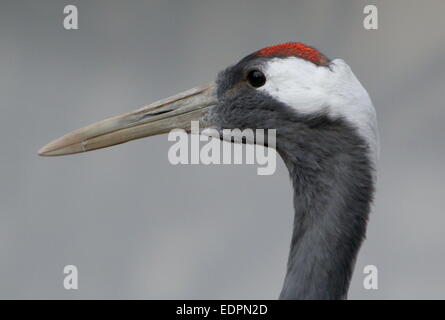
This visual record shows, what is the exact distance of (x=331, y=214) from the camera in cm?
173

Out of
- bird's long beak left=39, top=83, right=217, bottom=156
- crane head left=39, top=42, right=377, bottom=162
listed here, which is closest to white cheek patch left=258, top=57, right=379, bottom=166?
crane head left=39, top=42, right=377, bottom=162

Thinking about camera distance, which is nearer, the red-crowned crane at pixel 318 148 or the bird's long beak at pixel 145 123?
the red-crowned crane at pixel 318 148

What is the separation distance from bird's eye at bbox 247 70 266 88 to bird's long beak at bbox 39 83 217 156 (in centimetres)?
12

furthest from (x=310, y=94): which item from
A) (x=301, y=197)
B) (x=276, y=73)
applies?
(x=301, y=197)

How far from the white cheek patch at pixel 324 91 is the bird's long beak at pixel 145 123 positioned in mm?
216

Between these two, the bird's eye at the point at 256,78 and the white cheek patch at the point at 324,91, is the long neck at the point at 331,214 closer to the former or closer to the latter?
the white cheek patch at the point at 324,91

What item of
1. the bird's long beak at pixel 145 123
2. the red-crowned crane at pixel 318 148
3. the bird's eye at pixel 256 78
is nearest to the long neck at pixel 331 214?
the red-crowned crane at pixel 318 148

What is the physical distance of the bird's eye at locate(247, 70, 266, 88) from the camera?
1800 millimetres

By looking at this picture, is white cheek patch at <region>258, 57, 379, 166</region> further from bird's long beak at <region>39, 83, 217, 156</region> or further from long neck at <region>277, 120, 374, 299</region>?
bird's long beak at <region>39, 83, 217, 156</region>

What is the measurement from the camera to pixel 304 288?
172 cm

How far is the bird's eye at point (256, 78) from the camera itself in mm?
1800
